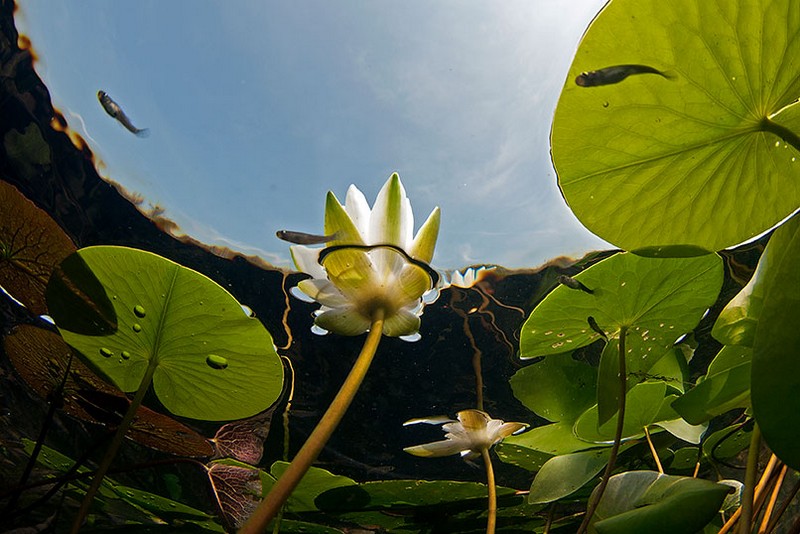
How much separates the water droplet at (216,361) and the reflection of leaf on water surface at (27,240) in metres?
0.49

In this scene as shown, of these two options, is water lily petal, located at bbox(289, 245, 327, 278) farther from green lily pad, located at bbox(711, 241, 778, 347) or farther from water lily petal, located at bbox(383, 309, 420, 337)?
green lily pad, located at bbox(711, 241, 778, 347)

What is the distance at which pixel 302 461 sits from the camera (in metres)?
0.55

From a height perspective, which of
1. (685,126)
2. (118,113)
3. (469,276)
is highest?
(118,113)

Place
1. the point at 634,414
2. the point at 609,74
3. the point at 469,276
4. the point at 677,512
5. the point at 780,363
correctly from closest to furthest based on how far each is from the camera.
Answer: the point at 780,363 → the point at 677,512 → the point at 609,74 → the point at 634,414 → the point at 469,276

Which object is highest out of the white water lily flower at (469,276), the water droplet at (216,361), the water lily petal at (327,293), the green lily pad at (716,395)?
the white water lily flower at (469,276)

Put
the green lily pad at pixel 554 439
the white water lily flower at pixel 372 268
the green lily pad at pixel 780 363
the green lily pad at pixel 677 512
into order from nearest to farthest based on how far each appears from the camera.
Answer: the green lily pad at pixel 780 363 → the green lily pad at pixel 677 512 → the white water lily flower at pixel 372 268 → the green lily pad at pixel 554 439

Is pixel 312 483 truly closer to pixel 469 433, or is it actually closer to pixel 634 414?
pixel 469 433

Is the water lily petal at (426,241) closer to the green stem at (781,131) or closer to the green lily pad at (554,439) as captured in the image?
the green stem at (781,131)

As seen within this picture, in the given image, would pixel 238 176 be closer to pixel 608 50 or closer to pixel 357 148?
pixel 357 148

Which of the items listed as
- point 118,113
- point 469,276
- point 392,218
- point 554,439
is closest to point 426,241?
point 392,218

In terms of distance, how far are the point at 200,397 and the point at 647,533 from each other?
4.16 feet

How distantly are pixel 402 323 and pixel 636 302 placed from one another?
2.51 ft

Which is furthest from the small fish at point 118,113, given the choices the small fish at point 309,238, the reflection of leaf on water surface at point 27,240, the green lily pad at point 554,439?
the green lily pad at point 554,439

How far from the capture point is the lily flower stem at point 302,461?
19.9 inches
